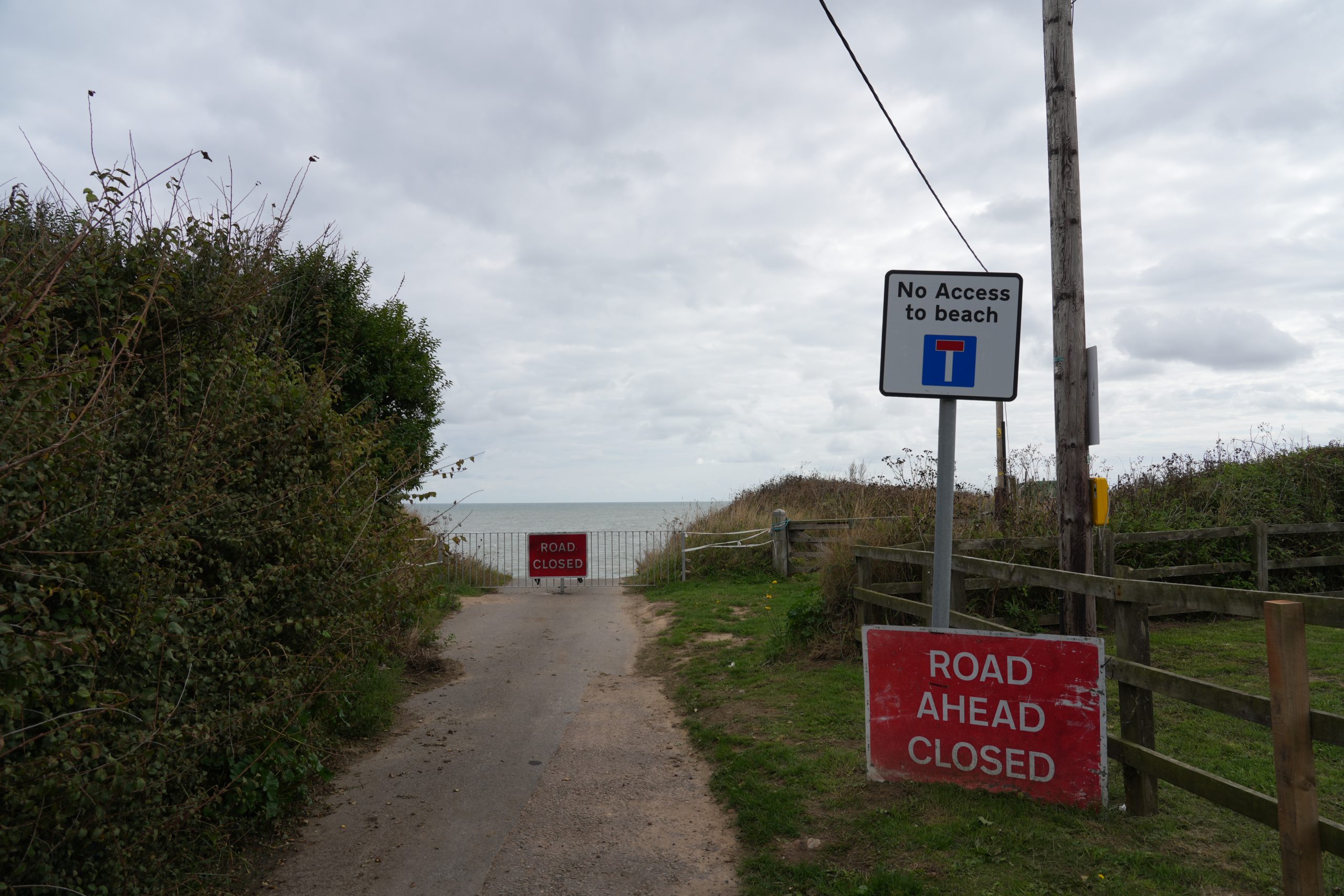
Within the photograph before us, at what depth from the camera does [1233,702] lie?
12.7ft

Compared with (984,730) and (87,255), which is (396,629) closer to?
(87,255)

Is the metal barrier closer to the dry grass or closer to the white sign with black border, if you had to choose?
the dry grass

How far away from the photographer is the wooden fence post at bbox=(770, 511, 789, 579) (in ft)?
56.0

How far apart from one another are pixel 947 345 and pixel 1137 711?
221 cm

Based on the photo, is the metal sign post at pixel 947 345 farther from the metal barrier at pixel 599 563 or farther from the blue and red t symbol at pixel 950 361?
the metal barrier at pixel 599 563

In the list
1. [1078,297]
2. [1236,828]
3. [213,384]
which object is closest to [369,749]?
[213,384]

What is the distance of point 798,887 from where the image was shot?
419cm

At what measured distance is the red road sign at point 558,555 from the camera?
17.5 m

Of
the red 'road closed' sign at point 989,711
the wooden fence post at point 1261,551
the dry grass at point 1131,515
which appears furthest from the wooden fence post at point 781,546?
the red 'road closed' sign at point 989,711

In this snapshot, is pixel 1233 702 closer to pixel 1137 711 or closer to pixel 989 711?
pixel 1137 711

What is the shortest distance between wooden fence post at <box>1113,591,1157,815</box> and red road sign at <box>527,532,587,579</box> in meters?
13.4

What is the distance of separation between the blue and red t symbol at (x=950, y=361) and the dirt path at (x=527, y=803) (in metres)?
2.88

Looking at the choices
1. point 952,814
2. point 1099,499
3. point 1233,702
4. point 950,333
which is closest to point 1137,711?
point 1233,702

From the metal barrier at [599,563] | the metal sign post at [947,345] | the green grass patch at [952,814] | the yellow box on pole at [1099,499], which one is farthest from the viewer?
the metal barrier at [599,563]
